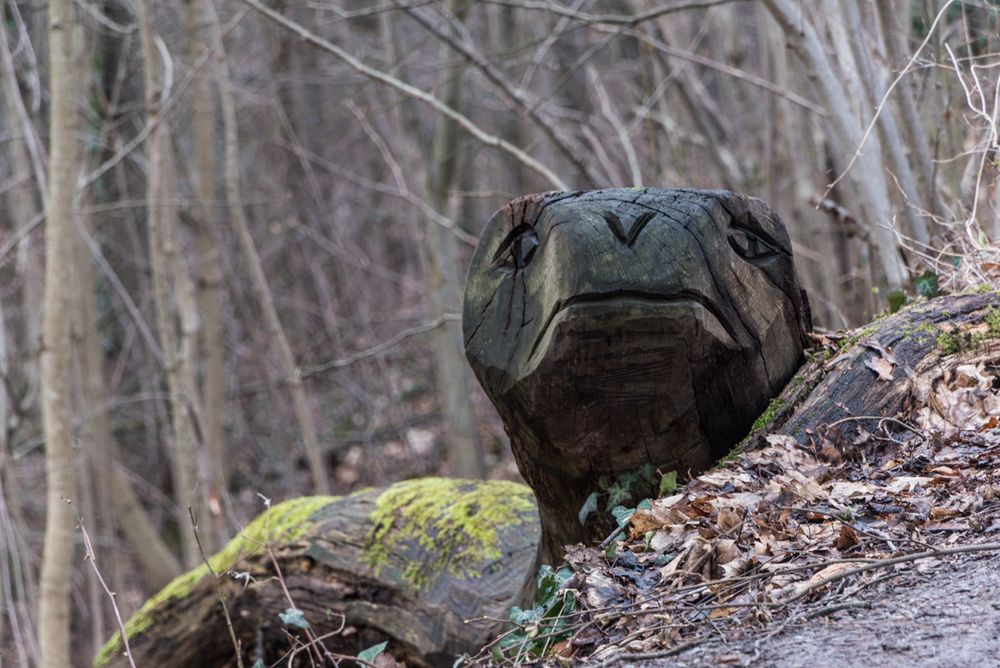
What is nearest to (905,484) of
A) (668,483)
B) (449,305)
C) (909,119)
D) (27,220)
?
(668,483)

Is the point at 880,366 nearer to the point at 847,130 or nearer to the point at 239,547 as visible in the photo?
the point at 847,130

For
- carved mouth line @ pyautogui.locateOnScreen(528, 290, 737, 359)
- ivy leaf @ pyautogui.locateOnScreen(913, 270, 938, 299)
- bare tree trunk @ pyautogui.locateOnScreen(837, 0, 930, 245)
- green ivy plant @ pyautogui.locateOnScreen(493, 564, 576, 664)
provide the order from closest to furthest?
green ivy plant @ pyautogui.locateOnScreen(493, 564, 576, 664) < carved mouth line @ pyautogui.locateOnScreen(528, 290, 737, 359) < ivy leaf @ pyautogui.locateOnScreen(913, 270, 938, 299) < bare tree trunk @ pyautogui.locateOnScreen(837, 0, 930, 245)

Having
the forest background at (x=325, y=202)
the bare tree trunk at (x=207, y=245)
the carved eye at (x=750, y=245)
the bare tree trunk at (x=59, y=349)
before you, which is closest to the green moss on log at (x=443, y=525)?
the forest background at (x=325, y=202)

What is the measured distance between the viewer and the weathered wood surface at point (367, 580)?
432cm

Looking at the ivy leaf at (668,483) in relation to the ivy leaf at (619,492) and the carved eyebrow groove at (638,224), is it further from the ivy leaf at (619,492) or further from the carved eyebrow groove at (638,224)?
the carved eyebrow groove at (638,224)

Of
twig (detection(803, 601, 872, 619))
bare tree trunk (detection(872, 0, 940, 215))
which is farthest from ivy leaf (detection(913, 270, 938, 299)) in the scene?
twig (detection(803, 601, 872, 619))

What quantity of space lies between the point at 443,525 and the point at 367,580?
1.40 feet

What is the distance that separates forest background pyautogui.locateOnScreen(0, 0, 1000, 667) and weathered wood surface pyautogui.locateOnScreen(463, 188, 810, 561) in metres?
1.27

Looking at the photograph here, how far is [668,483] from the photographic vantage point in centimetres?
303

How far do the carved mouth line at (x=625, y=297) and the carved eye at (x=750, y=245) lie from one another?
10.5 inches

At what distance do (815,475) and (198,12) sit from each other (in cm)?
660

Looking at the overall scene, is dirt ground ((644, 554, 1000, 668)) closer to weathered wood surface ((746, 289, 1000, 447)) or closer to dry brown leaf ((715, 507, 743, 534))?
dry brown leaf ((715, 507, 743, 534))

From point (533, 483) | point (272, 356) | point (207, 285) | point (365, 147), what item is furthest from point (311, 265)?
point (533, 483)

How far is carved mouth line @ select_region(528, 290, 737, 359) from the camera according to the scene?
2750mm
